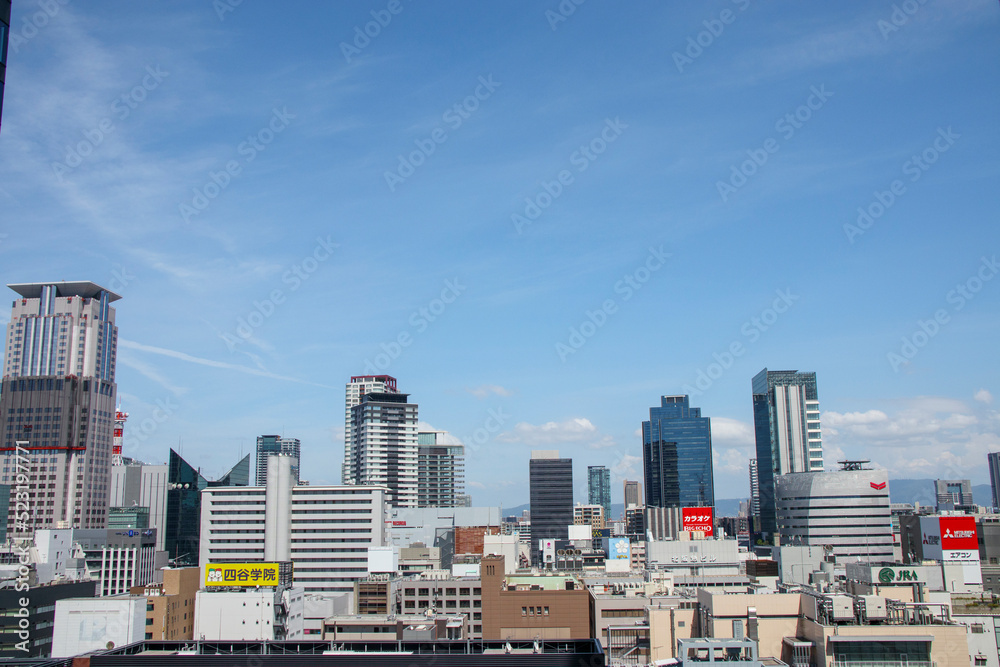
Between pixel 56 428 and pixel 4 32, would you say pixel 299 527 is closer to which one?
pixel 56 428

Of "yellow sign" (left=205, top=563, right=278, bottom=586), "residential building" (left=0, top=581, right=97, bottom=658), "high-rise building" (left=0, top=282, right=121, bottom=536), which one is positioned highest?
"high-rise building" (left=0, top=282, right=121, bottom=536)

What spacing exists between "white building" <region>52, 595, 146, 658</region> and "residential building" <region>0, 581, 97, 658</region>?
3405 mm

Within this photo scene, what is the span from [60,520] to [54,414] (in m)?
25.1

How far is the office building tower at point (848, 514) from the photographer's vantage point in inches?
5689

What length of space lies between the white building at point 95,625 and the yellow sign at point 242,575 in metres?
7.22

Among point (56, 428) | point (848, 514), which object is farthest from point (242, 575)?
point (56, 428)

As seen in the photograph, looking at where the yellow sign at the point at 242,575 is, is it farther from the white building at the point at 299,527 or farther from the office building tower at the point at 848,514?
the office building tower at the point at 848,514

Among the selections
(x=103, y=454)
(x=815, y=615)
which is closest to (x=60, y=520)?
(x=103, y=454)

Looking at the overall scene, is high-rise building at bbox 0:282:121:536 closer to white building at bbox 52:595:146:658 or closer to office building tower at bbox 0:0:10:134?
white building at bbox 52:595:146:658

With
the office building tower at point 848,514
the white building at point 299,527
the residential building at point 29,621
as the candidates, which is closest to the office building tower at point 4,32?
the residential building at point 29,621

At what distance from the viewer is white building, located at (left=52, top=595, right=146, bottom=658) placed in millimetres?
76125

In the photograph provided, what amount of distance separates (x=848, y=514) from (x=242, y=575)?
364 ft

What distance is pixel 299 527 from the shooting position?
130 metres

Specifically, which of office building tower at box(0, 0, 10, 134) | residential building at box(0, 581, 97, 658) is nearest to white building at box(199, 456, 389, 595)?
residential building at box(0, 581, 97, 658)
